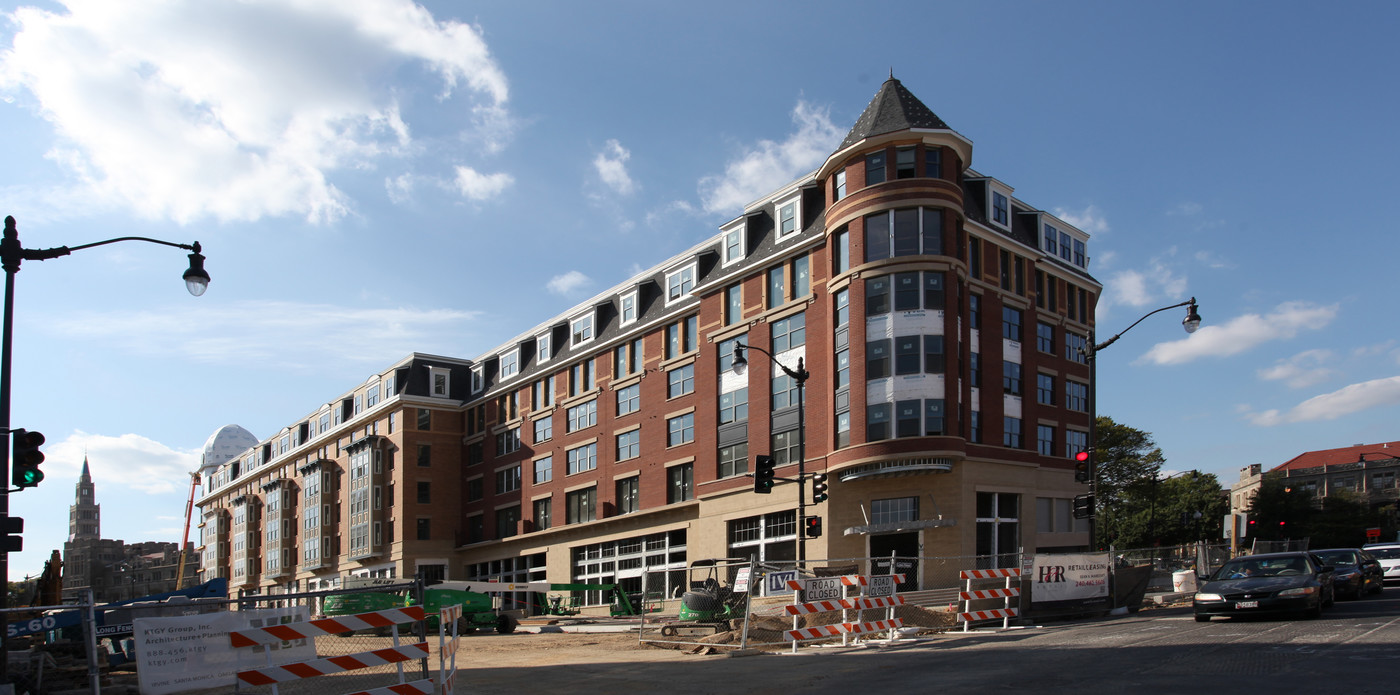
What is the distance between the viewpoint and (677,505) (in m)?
49.2

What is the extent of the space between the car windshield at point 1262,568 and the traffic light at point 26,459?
70.9ft

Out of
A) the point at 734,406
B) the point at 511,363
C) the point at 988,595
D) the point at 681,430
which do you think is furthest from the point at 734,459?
the point at 511,363

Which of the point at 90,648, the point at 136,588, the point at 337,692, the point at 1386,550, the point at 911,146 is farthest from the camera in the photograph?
the point at 136,588

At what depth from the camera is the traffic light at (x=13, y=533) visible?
14.8 meters

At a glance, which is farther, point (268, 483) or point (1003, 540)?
point (268, 483)

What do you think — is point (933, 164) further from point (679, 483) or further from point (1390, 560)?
point (1390, 560)

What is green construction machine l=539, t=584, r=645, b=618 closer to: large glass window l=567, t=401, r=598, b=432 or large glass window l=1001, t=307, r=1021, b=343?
large glass window l=567, t=401, r=598, b=432

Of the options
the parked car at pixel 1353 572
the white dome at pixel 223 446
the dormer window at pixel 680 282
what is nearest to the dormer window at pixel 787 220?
the dormer window at pixel 680 282

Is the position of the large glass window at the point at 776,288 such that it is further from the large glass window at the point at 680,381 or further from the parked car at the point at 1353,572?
the parked car at the point at 1353,572

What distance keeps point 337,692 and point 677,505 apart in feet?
118

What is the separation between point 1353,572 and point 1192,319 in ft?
25.1

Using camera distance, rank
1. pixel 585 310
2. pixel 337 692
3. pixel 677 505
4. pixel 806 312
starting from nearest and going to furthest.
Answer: pixel 337 692, pixel 806 312, pixel 677 505, pixel 585 310

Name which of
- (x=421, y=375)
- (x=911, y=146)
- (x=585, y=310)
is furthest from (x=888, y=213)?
(x=421, y=375)

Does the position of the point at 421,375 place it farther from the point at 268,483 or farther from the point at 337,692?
the point at 337,692
